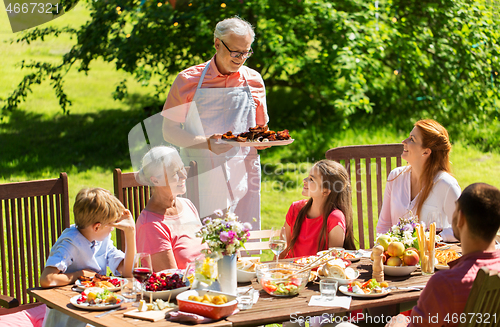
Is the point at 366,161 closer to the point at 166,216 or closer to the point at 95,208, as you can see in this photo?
the point at 166,216

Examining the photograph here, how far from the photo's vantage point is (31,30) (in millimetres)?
8688

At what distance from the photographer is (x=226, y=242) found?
237 cm

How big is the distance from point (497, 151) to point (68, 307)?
7.65m

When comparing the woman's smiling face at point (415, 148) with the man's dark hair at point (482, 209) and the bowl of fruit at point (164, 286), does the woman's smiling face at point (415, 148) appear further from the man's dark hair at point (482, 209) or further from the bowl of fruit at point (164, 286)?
the bowl of fruit at point (164, 286)

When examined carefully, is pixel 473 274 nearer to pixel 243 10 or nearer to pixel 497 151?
pixel 243 10

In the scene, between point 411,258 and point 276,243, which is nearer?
point 411,258

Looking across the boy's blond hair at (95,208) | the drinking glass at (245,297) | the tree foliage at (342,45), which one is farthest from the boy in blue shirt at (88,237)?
the tree foliage at (342,45)

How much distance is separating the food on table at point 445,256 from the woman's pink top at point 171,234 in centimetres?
133

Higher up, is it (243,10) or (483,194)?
(243,10)

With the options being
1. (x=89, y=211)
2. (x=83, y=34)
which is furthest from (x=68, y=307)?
(x=83, y=34)

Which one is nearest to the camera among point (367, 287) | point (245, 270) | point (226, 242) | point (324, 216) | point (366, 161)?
point (226, 242)

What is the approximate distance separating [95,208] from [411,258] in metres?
1.65

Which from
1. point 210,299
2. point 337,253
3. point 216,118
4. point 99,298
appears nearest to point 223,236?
point 210,299

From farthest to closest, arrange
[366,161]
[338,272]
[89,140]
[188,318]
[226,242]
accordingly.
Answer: [89,140] → [366,161] → [338,272] → [226,242] → [188,318]
